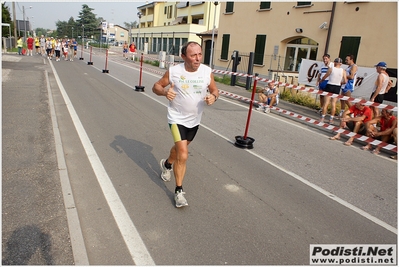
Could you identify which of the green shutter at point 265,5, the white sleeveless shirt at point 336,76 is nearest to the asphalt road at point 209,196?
the white sleeveless shirt at point 336,76

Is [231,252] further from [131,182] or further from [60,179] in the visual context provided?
[60,179]

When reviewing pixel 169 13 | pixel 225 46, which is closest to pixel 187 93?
pixel 225 46

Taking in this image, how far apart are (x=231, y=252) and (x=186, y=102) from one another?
1.80 m

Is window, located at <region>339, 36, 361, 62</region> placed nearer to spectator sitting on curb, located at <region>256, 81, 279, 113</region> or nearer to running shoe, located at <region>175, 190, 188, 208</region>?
spectator sitting on curb, located at <region>256, 81, 279, 113</region>

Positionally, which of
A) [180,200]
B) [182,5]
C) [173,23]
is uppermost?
[182,5]

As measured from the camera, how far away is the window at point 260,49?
22266 millimetres

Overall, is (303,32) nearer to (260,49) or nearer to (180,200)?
(260,49)

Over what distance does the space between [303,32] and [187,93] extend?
17747 millimetres

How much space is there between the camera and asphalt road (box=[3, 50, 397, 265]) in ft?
10.2

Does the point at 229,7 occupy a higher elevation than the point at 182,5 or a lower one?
lower

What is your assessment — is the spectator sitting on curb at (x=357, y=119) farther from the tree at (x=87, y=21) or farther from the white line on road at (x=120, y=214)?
the tree at (x=87, y=21)

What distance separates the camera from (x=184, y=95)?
381cm

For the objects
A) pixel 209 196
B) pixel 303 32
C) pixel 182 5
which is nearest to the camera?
pixel 209 196

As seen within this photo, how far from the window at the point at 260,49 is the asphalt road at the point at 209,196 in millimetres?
15510
